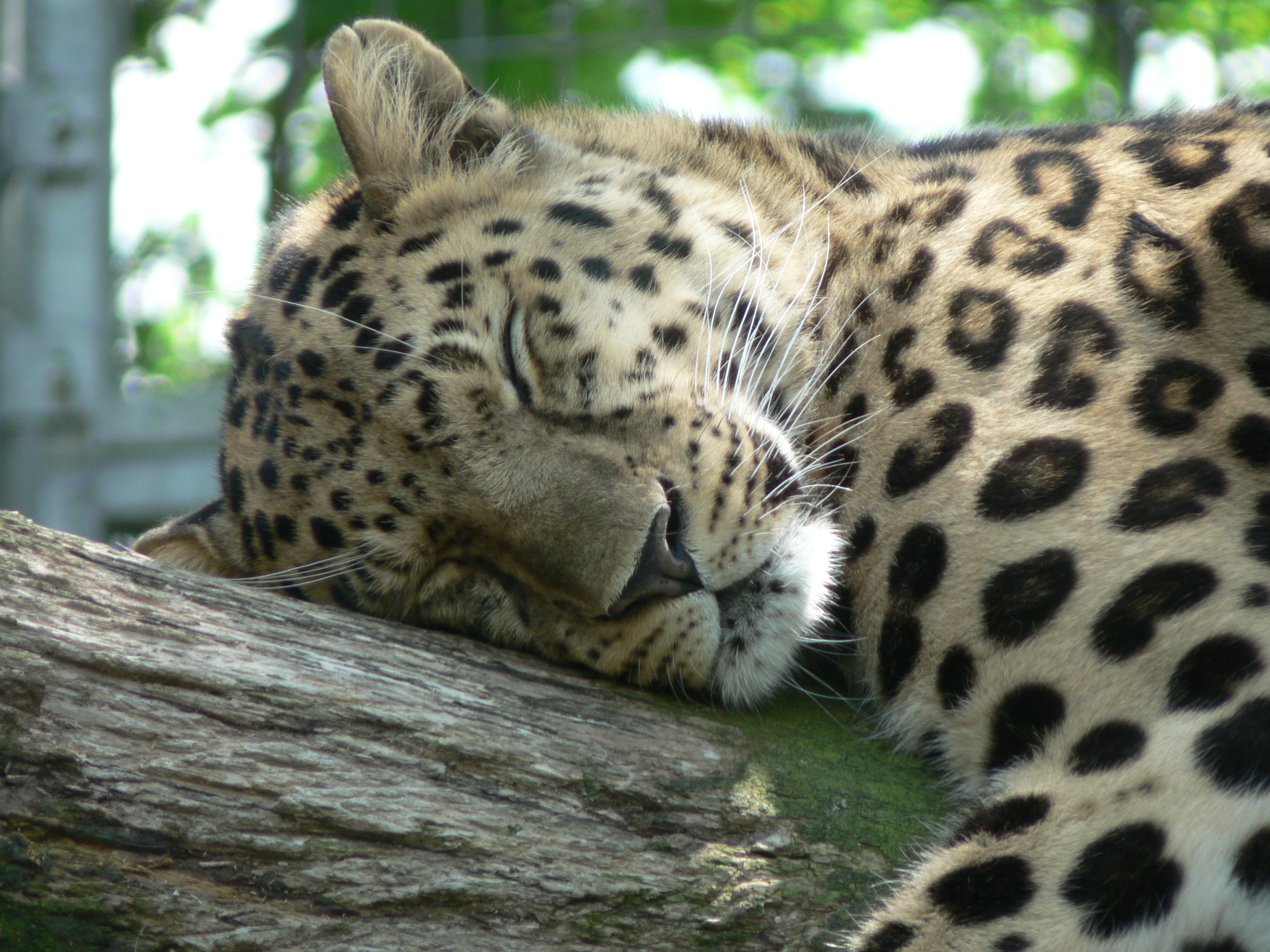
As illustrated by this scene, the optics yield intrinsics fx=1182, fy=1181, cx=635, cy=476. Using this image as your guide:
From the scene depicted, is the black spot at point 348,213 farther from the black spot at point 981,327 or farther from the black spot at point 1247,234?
the black spot at point 1247,234

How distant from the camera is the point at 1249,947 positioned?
8.20 ft

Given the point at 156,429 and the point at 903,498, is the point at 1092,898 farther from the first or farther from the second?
the point at 156,429

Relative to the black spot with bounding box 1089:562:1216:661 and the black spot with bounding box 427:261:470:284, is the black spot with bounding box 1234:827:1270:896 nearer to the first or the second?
the black spot with bounding box 1089:562:1216:661

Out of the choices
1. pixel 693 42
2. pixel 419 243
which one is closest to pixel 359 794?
pixel 419 243

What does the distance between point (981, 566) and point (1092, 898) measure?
87cm

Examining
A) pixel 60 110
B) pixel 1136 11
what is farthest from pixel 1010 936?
pixel 1136 11

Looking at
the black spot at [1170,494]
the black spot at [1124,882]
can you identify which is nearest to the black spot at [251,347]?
the black spot at [1170,494]

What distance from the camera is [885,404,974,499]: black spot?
3260 mm

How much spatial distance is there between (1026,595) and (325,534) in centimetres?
203

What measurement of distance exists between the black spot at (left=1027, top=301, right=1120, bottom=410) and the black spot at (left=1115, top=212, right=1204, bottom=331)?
0.46ft

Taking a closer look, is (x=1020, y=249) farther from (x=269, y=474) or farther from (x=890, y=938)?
(x=269, y=474)

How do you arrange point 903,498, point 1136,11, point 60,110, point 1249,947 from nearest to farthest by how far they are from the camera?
point 1249,947, point 903,498, point 60,110, point 1136,11

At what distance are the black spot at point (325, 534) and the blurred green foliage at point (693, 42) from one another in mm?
4932

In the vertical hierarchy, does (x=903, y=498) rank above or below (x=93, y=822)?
above
